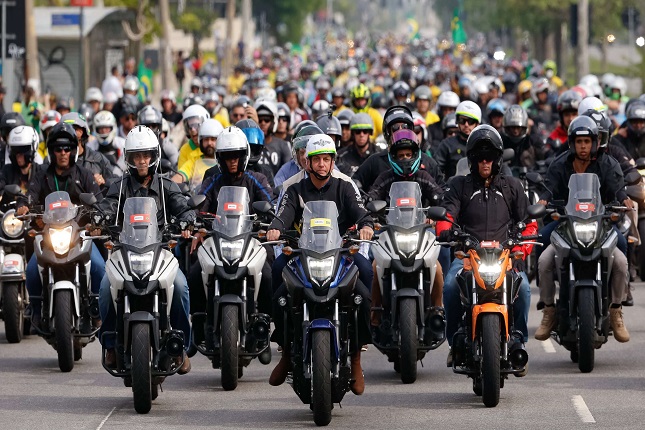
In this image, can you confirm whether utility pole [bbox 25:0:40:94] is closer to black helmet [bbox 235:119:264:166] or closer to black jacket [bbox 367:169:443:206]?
black helmet [bbox 235:119:264:166]

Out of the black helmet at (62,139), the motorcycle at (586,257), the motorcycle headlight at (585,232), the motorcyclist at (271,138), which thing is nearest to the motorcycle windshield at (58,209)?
the black helmet at (62,139)

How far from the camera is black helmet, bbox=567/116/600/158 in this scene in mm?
13734

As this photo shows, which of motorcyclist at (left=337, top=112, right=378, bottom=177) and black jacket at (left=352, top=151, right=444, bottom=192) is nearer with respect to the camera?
black jacket at (left=352, top=151, right=444, bottom=192)

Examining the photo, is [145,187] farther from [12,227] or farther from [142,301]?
[12,227]

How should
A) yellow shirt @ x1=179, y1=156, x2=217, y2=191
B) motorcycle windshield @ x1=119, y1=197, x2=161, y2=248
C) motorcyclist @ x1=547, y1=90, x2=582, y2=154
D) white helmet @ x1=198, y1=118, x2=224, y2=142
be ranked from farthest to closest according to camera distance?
A: motorcyclist @ x1=547, y1=90, x2=582, y2=154, yellow shirt @ x1=179, y1=156, x2=217, y2=191, white helmet @ x1=198, y1=118, x2=224, y2=142, motorcycle windshield @ x1=119, y1=197, x2=161, y2=248

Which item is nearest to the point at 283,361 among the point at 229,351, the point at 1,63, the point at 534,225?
the point at 229,351

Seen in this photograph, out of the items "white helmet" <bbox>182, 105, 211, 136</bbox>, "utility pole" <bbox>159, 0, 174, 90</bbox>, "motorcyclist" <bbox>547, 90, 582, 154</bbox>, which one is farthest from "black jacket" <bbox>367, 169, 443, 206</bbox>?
"utility pole" <bbox>159, 0, 174, 90</bbox>

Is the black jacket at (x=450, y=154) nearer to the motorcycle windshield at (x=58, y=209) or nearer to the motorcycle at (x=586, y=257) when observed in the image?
the motorcycle at (x=586, y=257)

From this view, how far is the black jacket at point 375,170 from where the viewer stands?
15016 millimetres

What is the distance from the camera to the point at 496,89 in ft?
94.5

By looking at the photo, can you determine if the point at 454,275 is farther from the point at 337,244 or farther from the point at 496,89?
the point at 496,89

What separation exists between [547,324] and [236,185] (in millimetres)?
2421

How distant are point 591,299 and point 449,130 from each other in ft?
25.6

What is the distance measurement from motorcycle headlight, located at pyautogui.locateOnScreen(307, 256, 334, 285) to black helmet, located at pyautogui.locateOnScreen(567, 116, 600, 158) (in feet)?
10.7
